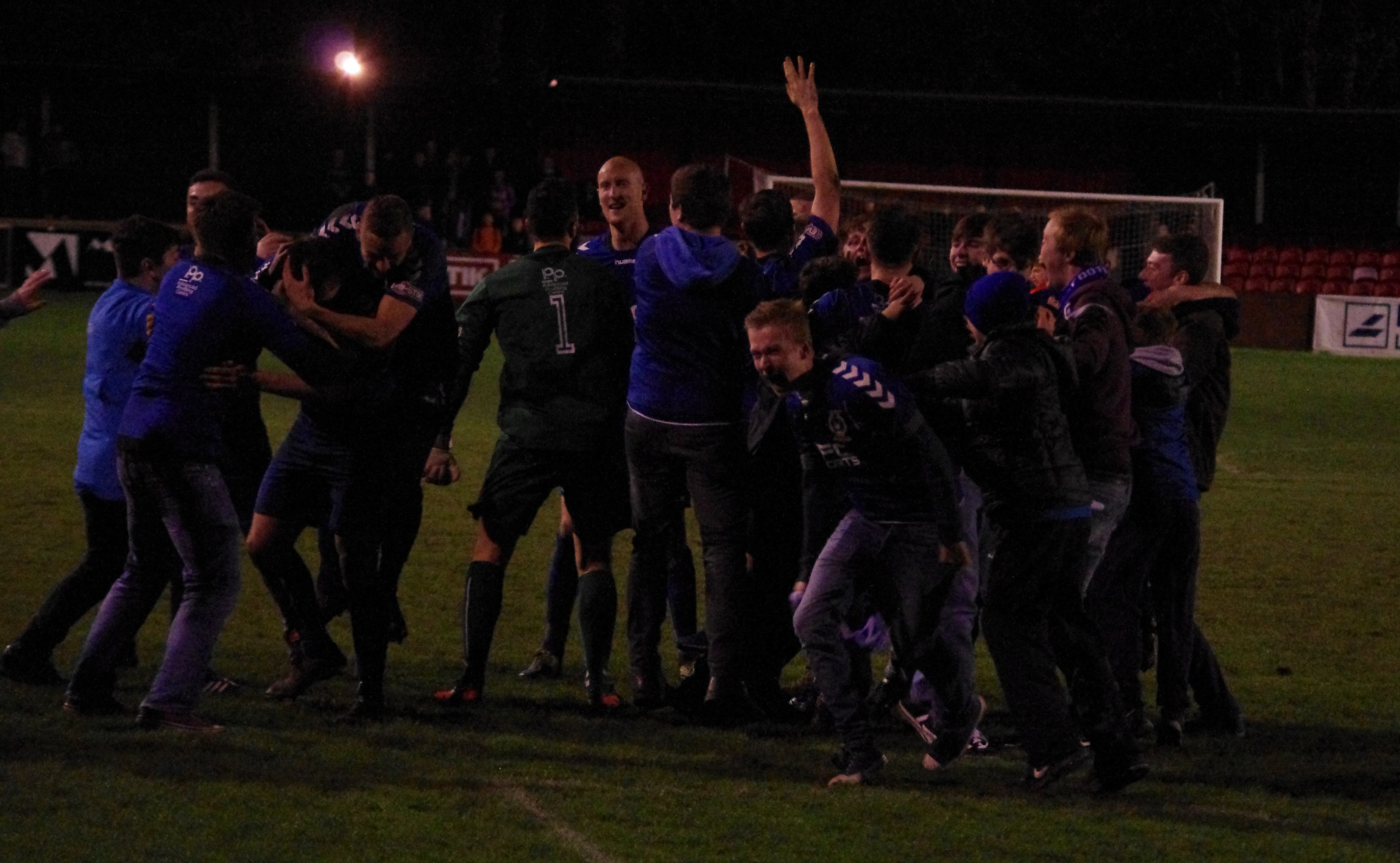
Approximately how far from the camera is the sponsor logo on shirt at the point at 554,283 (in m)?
7.51

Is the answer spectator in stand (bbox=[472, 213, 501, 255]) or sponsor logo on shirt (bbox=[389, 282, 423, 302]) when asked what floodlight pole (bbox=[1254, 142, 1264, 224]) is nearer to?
spectator in stand (bbox=[472, 213, 501, 255])

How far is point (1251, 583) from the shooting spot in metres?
10.6

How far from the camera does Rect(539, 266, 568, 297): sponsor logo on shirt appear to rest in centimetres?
751

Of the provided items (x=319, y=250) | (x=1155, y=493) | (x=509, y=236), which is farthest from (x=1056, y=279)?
(x=509, y=236)

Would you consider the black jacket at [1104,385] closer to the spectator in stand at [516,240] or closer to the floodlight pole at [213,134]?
the spectator in stand at [516,240]

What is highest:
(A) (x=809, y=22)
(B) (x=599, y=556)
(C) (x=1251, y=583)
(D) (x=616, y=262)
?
(A) (x=809, y=22)

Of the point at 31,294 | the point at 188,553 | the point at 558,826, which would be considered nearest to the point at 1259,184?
the point at 31,294

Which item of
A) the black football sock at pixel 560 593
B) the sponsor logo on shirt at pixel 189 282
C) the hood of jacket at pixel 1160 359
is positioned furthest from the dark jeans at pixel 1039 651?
the sponsor logo on shirt at pixel 189 282

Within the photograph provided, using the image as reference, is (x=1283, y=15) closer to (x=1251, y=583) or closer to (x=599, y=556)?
(x=1251, y=583)

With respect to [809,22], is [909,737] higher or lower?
lower

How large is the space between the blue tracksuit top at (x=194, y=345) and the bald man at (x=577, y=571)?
4.89ft

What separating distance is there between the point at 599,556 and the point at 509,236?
22325 mm

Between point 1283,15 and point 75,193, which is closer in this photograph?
point 75,193

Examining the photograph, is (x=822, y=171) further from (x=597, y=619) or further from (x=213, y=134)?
(x=213, y=134)
